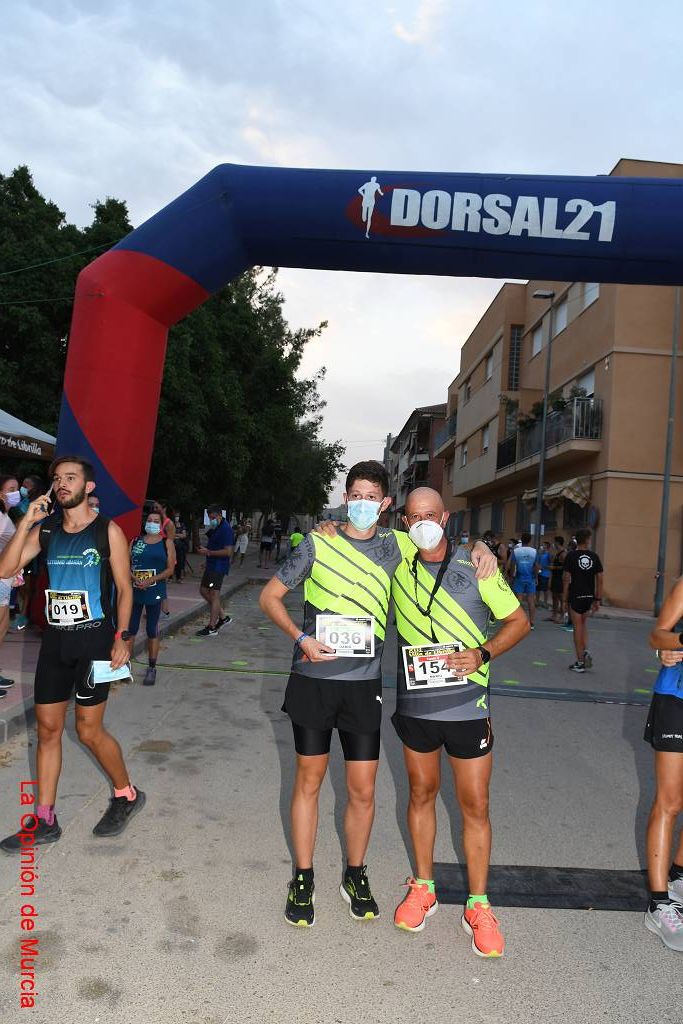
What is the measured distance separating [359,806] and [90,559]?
1.81 meters

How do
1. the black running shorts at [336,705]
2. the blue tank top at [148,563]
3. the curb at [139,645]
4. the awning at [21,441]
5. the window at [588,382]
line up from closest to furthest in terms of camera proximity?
the black running shorts at [336,705] → the curb at [139,645] → the blue tank top at [148,563] → the awning at [21,441] → the window at [588,382]

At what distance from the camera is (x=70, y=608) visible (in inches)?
156

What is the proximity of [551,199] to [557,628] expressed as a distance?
10328mm

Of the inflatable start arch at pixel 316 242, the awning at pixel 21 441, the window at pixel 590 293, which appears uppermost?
the window at pixel 590 293

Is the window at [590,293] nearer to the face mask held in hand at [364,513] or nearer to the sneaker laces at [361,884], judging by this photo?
the face mask held in hand at [364,513]

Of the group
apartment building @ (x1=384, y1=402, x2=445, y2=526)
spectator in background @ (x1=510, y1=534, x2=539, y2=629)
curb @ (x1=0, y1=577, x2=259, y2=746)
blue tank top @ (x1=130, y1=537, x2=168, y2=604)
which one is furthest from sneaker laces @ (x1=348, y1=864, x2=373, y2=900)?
apartment building @ (x1=384, y1=402, x2=445, y2=526)

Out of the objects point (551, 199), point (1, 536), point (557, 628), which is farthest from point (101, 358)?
point (557, 628)

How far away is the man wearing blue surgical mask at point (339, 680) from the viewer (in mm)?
3289

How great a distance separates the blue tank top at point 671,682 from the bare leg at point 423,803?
106 centimetres

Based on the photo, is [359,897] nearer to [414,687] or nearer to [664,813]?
[414,687]

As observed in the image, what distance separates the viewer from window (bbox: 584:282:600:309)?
24767mm

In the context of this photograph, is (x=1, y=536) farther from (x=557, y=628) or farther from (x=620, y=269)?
(x=557, y=628)

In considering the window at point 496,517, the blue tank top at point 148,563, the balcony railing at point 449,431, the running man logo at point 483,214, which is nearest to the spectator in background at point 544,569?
the blue tank top at point 148,563

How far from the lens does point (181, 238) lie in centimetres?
672
